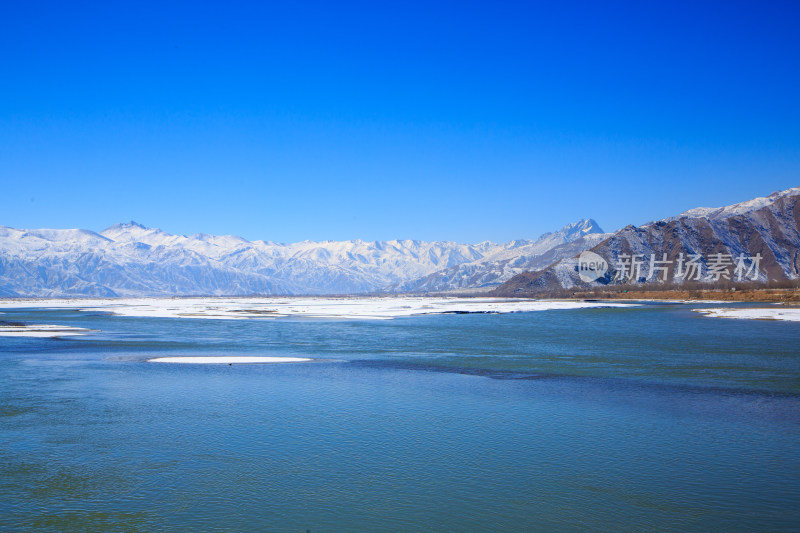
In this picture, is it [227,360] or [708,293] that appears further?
[708,293]

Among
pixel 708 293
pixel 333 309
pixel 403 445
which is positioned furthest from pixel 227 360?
A: pixel 708 293

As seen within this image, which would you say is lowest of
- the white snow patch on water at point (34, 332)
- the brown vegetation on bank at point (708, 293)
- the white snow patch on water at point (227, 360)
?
the white snow patch on water at point (34, 332)

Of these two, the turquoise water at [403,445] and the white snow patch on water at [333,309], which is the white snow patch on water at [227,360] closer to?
the turquoise water at [403,445]

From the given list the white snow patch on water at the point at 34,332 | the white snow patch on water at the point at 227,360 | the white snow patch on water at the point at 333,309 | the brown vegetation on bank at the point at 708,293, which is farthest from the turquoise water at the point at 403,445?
the brown vegetation on bank at the point at 708,293

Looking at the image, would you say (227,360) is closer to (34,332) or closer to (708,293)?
(34,332)

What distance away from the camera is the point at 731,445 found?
16.2 m

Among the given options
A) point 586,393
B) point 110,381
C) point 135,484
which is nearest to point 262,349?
point 110,381

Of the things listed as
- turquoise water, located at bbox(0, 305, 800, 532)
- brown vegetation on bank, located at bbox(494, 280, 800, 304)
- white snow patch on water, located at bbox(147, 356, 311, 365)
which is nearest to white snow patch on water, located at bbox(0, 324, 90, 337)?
turquoise water, located at bbox(0, 305, 800, 532)

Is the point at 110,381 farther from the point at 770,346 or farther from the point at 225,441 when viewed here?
the point at 770,346

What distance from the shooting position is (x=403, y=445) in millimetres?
16656

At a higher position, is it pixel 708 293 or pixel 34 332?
→ pixel 708 293

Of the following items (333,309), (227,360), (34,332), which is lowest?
(333,309)

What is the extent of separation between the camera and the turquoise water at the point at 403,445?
39.5ft

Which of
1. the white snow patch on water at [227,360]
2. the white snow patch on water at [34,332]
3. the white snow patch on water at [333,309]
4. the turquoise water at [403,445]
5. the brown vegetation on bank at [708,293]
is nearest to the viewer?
the turquoise water at [403,445]
